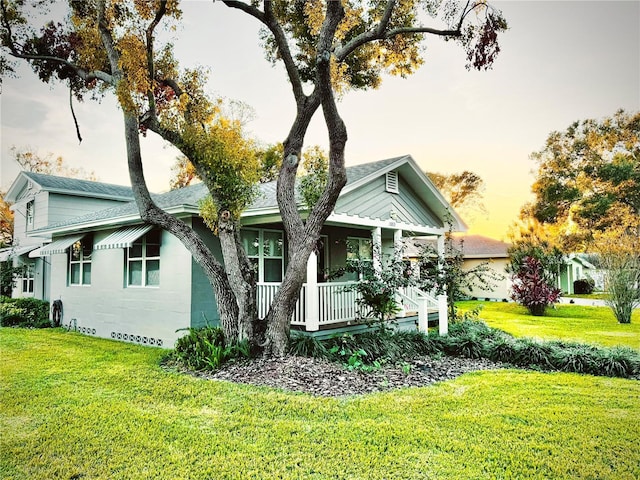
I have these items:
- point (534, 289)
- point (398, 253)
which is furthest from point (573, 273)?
point (398, 253)

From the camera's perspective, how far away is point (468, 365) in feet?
27.9

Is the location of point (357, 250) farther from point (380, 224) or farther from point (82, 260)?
point (82, 260)

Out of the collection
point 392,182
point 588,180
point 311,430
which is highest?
point 588,180

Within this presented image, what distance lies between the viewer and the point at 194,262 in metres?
10.0

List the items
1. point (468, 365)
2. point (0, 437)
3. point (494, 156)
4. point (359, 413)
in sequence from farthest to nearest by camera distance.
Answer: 1. point (494, 156)
2. point (468, 365)
3. point (359, 413)
4. point (0, 437)

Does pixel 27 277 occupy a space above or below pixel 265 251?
below

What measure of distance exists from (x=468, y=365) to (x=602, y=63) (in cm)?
630

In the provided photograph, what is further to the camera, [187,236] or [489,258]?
[489,258]

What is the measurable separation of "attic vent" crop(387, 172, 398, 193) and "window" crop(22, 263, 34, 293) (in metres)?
15.7

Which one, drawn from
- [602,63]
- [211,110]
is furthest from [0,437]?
[602,63]

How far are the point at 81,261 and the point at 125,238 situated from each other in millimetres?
4539

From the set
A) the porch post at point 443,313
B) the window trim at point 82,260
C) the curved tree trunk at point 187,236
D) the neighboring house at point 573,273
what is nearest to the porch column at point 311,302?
the curved tree trunk at point 187,236

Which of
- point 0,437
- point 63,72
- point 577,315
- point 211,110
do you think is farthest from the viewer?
point 577,315

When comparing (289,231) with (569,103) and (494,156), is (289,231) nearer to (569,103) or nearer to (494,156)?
(569,103)
